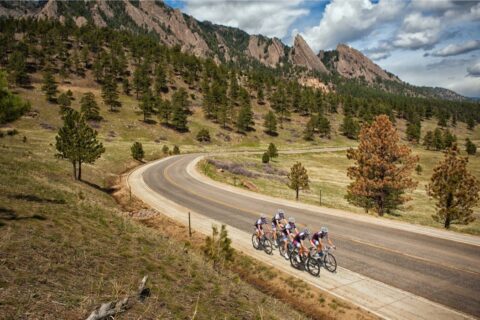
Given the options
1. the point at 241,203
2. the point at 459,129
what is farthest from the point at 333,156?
the point at 459,129

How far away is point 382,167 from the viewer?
3353 centimetres

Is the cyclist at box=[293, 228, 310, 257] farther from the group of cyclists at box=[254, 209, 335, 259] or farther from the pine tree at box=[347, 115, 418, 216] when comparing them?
the pine tree at box=[347, 115, 418, 216]

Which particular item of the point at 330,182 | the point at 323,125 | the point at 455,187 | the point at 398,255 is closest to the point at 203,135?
the point at 323,125

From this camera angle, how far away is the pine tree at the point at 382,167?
32750mm

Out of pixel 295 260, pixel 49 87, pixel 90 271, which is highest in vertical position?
pixel 49 87

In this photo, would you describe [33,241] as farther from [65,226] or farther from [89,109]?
[89,109]

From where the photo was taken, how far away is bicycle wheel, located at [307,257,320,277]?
1478 centimetres

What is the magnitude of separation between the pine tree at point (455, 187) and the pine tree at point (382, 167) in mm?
2801

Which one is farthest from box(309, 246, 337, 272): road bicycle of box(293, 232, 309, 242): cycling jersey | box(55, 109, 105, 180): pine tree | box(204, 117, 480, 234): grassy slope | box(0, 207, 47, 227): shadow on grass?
box(55, 109, 105, 180): pine tree

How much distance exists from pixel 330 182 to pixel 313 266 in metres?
43.0

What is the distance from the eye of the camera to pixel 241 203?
28.9m

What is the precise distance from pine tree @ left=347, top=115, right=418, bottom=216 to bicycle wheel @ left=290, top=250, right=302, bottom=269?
67.2 feet

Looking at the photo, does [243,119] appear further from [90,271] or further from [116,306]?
[116,306]

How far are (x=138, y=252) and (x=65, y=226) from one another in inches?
136
